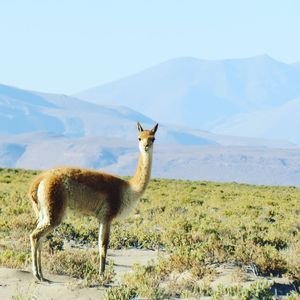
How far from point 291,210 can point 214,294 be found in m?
16.0

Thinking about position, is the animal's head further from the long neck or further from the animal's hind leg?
the animal's hind leg

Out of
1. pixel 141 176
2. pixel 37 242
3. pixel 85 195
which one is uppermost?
pixel 141 176

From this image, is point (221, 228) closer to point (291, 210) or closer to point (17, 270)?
point (17, 270)

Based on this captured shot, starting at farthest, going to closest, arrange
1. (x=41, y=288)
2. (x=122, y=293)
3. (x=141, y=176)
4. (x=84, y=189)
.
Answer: (x=141, y=176)
(x=84, y=189)
(x=41, y=288)
(x=122, y=293)

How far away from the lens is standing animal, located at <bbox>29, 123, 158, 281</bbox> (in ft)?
31.9

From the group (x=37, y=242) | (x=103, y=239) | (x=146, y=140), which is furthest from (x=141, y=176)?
(x=37, y=242)

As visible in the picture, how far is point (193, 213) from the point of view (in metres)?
20.5

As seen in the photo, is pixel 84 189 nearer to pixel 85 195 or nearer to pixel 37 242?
pixel 85 195

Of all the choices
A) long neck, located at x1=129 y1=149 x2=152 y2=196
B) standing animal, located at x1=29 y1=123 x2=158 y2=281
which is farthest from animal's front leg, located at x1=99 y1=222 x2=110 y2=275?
long neck, located at x1=129 y1=149 x2=152 y2=196

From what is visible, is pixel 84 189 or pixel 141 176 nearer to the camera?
pixel 84 189

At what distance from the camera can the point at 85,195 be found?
10.0 meters

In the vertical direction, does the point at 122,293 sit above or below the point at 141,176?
below

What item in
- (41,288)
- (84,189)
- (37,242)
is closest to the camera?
(41,288)

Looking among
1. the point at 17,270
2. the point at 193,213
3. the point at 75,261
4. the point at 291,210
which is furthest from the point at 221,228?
the point at 291,210
